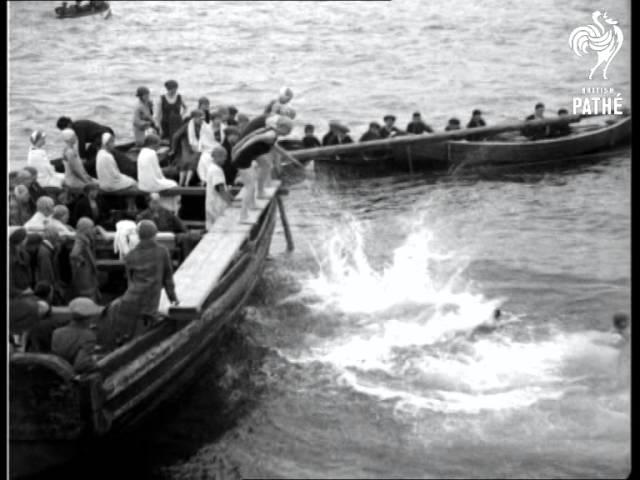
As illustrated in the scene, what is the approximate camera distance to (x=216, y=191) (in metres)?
13.9

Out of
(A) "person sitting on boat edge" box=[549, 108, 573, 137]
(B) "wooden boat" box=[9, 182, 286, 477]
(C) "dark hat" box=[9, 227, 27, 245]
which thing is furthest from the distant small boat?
(C) "dark hat" box=[9, 227, 27, 245]

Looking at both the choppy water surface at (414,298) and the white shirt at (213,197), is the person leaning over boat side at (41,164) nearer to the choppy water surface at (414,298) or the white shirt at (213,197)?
the white shirt at (213,197)

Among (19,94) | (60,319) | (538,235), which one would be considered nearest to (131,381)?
(60,319)

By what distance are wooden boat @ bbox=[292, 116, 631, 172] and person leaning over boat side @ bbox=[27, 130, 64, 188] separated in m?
7.97

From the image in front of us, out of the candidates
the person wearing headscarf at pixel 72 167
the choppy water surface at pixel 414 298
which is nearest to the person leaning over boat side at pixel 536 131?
the choppy water surface at pixel 414 298

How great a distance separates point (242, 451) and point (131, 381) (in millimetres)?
1722

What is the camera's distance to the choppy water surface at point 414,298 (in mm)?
11328

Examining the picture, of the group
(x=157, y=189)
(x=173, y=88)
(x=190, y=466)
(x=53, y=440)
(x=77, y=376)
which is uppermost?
(x=173, y=88)

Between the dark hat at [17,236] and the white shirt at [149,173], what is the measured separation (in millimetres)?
3368

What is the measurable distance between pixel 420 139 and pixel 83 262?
10908 mm

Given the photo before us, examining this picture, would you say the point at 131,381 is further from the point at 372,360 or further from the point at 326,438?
the point at 372,360

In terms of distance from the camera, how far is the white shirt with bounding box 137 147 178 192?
13782 millimetres

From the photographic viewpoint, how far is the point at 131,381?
10391 mm

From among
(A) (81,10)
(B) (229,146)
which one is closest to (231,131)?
(B) (229,146)
